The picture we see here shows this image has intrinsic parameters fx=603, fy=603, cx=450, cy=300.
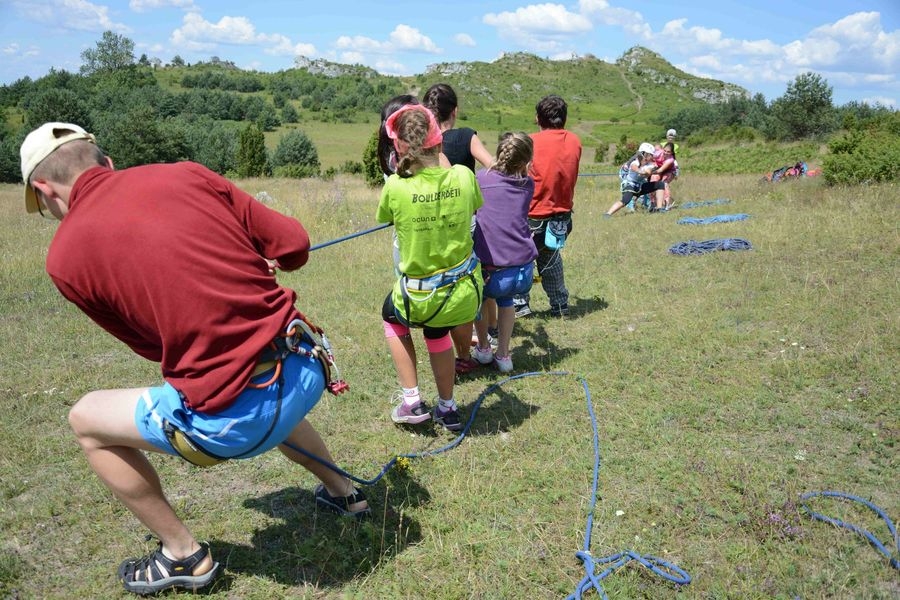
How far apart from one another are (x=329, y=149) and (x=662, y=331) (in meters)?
66.6

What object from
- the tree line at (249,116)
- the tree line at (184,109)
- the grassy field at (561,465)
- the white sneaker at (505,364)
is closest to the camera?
the grassy field at (561,465)

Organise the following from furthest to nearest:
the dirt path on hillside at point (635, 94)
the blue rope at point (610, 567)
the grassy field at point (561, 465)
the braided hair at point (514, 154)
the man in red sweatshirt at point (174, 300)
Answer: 1. the dirt path on hillside at point (635, 94)
2. the braided hair at point (514, 154)
3. the grassy field at point (561, 465)
4. the blue rope at point (610, 567)
5. the man in red sweatshirt at point (174, 300)

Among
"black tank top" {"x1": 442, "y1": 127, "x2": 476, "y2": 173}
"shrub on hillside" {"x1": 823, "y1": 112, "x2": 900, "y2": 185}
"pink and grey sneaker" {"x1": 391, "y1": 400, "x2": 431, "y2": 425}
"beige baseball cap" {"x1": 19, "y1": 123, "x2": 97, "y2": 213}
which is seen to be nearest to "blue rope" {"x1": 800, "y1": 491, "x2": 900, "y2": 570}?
"pink and grey sneaker" {"x1": 391, "y1": 400, "x2": 431, "y2": 425}

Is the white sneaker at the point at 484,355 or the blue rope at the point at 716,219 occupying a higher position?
the blue rope at the point at 716,219

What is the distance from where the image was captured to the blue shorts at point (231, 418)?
7.40ft

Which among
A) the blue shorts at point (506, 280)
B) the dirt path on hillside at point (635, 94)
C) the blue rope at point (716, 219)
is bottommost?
the blue shorts at point (506, 280)

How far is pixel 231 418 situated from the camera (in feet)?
7.41

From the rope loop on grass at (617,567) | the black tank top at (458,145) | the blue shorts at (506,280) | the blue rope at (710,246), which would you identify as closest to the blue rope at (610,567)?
the rope loop on grass at (617,567)

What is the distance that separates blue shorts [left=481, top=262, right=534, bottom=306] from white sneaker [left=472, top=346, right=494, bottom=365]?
0.62m

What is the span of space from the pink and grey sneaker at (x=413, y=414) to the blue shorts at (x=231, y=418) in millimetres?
1649

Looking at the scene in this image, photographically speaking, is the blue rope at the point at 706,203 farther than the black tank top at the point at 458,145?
Yes

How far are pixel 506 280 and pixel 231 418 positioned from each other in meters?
2.74

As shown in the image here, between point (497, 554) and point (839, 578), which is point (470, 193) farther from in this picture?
point (839, 578)

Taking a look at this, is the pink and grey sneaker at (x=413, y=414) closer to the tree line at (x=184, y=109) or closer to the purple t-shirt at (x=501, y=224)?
the purple t-shirt at (x=501, y=224)
